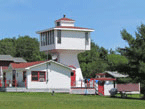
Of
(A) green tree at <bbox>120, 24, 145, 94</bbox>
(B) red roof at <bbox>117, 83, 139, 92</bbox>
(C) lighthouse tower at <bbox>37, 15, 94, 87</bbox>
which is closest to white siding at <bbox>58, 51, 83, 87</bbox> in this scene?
(C) lighthouse tower at <bbox>37, 15, 94, 87</bbox>

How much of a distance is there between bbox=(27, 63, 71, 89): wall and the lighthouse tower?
4179 millimetres

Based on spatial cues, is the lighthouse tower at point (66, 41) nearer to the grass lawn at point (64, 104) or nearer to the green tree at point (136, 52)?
the green tree at point (136, 52)

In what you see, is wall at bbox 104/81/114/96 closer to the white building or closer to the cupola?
the white building

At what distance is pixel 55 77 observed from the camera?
48.7 metres

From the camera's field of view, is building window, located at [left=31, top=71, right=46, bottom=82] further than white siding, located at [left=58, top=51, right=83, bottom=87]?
No

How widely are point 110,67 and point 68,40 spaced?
40.9ft

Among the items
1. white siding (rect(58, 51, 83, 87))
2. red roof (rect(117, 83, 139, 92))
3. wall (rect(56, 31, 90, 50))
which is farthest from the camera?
white siding (rect(58, 51, 83, 87))

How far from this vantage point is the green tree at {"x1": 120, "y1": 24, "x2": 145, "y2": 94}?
136ft

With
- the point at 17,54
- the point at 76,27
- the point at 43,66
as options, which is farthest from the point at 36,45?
the point at 43,66

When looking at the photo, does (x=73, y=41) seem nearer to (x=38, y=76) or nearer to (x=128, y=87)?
(x=38, y=76)

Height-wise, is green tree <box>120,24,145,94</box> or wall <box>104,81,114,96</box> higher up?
green tree <box>120,24,145,94</box>

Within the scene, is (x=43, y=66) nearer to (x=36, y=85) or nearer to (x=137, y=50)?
(x=36, y=85)

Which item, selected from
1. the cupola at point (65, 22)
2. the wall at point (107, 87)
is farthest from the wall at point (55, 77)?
the cupola at point (65, 22)

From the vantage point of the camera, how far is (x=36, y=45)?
11325 centimetres
